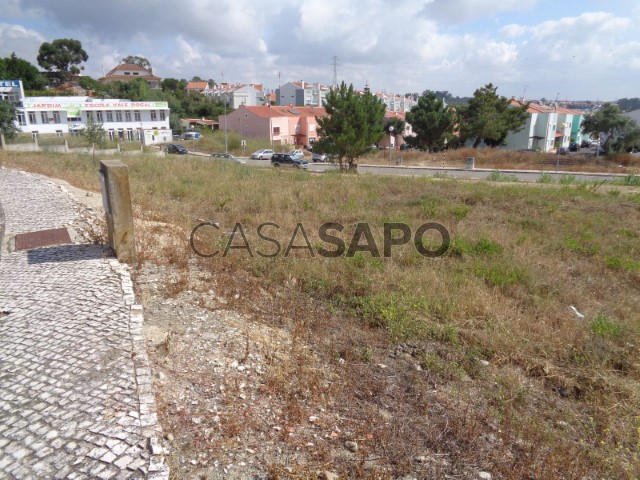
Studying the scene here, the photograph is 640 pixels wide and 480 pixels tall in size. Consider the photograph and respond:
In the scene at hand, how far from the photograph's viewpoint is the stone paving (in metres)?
2.60

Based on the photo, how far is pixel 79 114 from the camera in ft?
154

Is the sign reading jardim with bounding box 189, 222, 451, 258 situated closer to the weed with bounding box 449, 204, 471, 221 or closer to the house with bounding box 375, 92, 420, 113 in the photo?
the weed with bounding box 449, 204, 471, 221

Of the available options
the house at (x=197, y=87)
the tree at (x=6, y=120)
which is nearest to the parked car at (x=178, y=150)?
the tree at (x=6, y=120)

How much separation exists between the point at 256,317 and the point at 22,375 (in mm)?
2457

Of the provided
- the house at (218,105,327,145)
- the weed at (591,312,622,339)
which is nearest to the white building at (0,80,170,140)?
the house at (218,105,327,145)

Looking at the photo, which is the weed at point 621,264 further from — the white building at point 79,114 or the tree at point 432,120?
the white building at point 79,114

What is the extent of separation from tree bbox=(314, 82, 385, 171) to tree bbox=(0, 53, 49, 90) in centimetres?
5258

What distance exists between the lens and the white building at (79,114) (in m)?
43.7

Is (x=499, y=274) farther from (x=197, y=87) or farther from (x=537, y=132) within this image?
(x=197, y=87)


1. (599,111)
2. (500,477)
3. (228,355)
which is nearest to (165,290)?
(228,355)

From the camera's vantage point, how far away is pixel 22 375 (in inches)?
135

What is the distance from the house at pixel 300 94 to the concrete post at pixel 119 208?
271 feet

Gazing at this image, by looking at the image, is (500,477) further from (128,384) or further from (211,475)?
(128,384)

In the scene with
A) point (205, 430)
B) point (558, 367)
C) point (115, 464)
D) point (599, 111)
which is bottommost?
point (558, 367)
